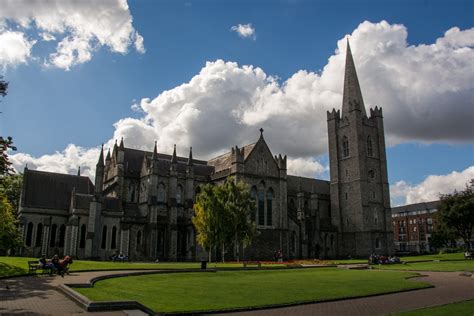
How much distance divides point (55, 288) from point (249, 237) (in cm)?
2782

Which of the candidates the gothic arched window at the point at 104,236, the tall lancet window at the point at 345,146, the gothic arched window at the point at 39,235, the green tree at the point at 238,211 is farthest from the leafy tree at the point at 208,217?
the tall lancet window at the point at 345,146

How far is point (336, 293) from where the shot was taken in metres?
21.9

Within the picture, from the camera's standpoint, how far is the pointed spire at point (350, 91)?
3226 inches

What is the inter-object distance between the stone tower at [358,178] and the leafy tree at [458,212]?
9431 mm

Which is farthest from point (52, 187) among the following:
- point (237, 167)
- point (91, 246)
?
point (237, 167)

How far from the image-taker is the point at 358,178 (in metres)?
77.0

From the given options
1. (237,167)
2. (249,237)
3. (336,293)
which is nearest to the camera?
(336,293)

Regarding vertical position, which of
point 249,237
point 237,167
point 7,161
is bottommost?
point 249,237

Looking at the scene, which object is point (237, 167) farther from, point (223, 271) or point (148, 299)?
point (148, 299)

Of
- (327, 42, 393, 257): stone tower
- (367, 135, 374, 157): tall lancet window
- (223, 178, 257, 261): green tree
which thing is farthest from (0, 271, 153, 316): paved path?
(367, 135, 374, 157): tall lancet window

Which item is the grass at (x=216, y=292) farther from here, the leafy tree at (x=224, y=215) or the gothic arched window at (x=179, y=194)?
the gothic arched window at (x=179, y=194)

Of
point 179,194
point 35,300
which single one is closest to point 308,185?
point 179,194

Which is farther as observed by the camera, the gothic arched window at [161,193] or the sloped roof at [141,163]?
the sloped roof at [141,163]

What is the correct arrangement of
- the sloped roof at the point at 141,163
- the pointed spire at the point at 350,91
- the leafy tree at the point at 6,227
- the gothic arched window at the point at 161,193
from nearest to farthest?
the leafy tree at the point at 6,227, the gothic arched window at the point at 161,193, the sloped roof at the point at 141,163, the pointed spire at the point at 350,91
